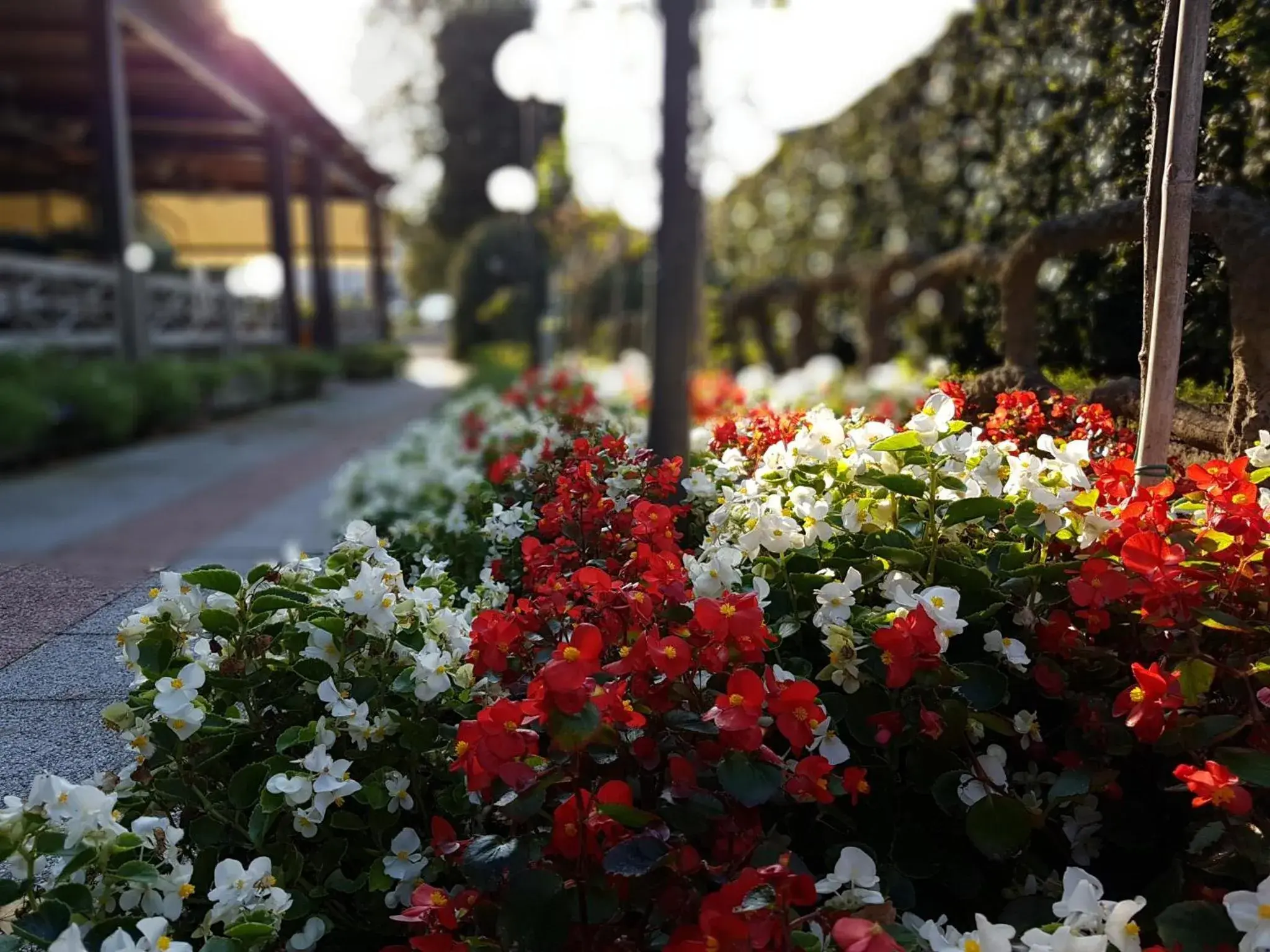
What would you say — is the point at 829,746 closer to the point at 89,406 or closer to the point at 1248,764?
the point at 1248,764

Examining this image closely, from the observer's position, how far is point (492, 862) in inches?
47.4

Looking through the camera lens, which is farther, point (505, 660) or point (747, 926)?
point (505, 660)

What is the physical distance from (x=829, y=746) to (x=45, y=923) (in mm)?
963

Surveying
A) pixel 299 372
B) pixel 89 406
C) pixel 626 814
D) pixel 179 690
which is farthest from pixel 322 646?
pixel 299 372

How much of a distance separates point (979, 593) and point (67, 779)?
138 cm

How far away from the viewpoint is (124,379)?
847cm

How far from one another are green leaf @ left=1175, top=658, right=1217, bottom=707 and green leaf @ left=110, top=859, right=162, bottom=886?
4.22 feet

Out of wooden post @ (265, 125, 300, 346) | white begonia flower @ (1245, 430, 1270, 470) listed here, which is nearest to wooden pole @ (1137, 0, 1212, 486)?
white begonia flower @ (1245, 430, 1270, 470)

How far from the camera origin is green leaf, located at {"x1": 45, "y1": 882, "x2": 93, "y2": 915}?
1.22 metres

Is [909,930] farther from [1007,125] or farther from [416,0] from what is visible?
[416,0]

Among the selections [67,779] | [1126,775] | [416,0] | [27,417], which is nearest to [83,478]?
[27,417]

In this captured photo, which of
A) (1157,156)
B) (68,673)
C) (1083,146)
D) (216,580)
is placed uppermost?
(1083,146)

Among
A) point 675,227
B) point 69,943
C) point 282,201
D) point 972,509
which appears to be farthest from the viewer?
point 282,201

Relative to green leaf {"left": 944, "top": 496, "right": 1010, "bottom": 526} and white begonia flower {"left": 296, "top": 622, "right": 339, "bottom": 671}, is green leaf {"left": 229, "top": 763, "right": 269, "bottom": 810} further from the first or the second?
green leaf {"left": 944, "top": 496, "right": 1010, "bottom": 526}
